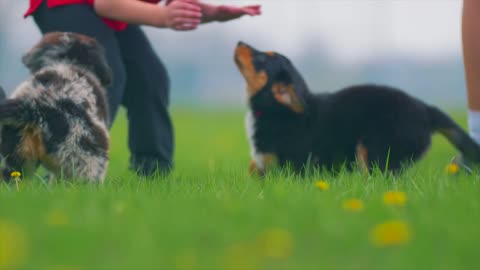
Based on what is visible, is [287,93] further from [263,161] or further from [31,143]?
[31,143]

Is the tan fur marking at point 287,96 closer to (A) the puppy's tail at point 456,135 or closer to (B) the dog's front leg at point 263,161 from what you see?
(B) the dog's front leg at point 263,161

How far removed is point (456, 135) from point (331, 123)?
89 cm

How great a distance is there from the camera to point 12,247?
2504mm

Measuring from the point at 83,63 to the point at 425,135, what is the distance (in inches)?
95.4

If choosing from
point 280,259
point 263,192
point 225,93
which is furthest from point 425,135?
point 225,93

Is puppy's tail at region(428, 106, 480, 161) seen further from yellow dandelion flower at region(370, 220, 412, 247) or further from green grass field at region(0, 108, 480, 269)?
yellow dandelion flower at region(370, 220, 412, 247)

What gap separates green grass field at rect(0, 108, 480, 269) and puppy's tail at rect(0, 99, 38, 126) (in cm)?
40

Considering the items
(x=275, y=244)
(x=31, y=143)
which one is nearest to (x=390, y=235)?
(x=275, y=244)

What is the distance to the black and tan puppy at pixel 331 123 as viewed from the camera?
17.5 feet

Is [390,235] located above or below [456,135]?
above

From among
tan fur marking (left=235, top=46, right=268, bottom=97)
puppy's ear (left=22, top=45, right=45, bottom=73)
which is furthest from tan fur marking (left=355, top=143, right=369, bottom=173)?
puppy's ear (left=22, top=45, right=45, bottom=73)

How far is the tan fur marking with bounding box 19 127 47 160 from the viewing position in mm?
4543

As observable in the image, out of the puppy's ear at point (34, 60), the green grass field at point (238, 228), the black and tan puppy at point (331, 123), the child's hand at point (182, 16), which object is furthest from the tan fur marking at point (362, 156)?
the puppy's ear at point (34, 60)

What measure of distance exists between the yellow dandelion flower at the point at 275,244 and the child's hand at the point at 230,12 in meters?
2.84
